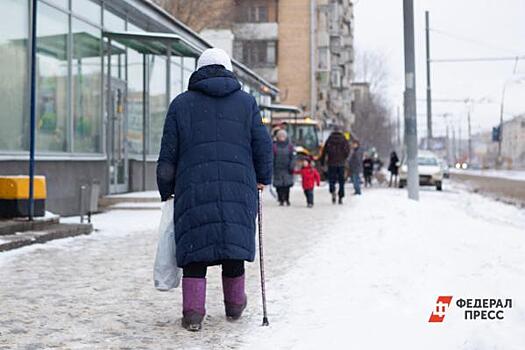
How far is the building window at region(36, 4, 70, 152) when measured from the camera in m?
15.0

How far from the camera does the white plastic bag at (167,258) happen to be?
607 cm

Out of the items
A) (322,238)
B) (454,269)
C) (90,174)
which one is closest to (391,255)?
(454,269)

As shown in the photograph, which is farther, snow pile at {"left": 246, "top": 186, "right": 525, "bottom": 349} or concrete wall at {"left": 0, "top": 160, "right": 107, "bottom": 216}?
concrete wall at {"left": 0, "top": 160, "right": 107, "bottom": 216}

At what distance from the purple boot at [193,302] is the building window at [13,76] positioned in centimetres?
791

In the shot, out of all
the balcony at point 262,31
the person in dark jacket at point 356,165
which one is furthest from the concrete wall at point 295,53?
the person in dark jacket at point 356,165

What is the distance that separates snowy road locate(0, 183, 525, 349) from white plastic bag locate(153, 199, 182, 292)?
13.1 inches

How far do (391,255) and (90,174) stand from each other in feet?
28.1

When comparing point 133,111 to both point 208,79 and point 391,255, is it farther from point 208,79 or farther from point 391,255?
point 208,79

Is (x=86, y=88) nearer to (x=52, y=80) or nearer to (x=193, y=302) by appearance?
(x=52, y=80)

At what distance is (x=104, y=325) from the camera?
20.5 feet

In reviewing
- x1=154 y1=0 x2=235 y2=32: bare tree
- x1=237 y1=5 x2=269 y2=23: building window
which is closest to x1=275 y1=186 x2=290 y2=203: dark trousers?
x1=154 y1=0 x2=235 y2=32: bare tree

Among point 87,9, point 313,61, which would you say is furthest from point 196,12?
point 87,9

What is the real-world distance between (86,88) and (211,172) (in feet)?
39.4

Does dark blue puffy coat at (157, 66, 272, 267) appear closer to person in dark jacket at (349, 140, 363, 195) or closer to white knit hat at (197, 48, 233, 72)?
white knit hat at (197, 48, 233, 72)
